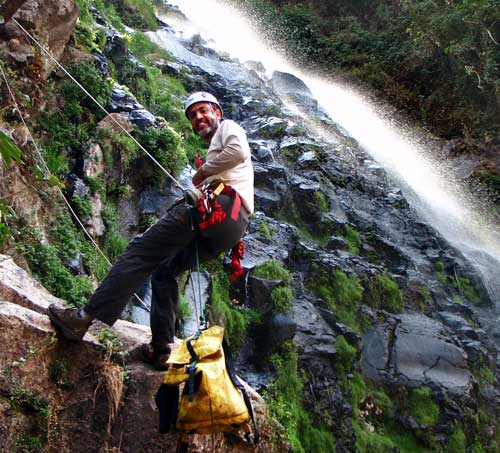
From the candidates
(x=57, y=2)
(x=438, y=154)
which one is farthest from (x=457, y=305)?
(x=438, y=154)

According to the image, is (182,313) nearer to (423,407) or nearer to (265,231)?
(265,231)

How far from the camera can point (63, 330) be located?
11.2ft

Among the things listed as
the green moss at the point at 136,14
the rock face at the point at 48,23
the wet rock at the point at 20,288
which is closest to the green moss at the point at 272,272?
the rock face at the point at 48,23

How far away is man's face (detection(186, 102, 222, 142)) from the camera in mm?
3699

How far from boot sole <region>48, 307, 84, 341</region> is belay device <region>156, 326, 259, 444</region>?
0.77m

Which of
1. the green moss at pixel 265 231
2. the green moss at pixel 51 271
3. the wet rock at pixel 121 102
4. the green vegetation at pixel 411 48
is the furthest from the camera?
the green vegetation at pixel 411 48

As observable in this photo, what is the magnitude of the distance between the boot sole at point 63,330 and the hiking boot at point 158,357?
19.6 inches

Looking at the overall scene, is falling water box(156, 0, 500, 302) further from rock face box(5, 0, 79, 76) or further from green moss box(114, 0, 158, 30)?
rock face box(5, 0, 79, 76)

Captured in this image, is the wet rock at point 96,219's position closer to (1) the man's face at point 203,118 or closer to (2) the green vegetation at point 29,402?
(1) the man's face at point 203,118

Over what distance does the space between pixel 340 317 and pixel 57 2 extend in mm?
5436

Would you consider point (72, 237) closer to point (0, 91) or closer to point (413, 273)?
point (0, 91)

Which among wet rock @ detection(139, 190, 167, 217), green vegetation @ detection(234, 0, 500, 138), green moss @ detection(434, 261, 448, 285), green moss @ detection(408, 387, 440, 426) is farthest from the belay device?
green vegetation @ detection(234, 0, 500, 138)

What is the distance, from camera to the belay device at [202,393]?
277 centimetres

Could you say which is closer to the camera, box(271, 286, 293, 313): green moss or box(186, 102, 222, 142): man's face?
box(186, 102, 222, 142): man's face
